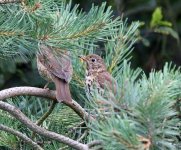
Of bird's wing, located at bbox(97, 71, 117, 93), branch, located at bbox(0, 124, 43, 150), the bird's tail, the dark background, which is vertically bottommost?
branch, located at bbox(0, 124, 43, 150)

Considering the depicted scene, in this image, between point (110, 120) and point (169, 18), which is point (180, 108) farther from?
point (169, 18)

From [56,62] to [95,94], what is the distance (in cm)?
131

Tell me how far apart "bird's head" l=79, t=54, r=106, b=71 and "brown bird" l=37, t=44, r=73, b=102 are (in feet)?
0.28

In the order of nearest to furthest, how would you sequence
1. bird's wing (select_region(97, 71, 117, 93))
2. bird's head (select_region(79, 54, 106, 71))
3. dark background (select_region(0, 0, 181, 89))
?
bird's wing (select_region(97, 71, 117, 93)) → bird's head (select_region(79, 54, 106, 71)) → dark background (select_region(0, 0, 181, 89))

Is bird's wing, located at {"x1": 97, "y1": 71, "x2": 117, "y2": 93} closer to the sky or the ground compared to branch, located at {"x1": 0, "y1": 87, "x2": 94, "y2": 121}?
closer to the sky

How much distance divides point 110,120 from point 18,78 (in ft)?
7.81

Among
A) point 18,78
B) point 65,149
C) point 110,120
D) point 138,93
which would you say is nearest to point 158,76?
point 138,93

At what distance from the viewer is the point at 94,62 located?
291cm

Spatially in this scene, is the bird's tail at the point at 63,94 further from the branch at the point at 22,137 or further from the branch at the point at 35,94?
the branch at the point at 22,137

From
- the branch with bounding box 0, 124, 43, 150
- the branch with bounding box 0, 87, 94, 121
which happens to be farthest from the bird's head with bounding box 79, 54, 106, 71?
the branch with bounding box 0, 124, 43, 150

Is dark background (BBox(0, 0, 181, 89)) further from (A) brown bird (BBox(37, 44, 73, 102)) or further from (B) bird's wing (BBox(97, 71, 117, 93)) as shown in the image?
(B) bird's wing (BBox(97, 71, 117, 93))

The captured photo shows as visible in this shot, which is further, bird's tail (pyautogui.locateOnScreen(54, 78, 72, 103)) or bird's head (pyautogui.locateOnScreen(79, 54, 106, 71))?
bird's head (pyautogui.locateOnScreen(79, 54, 106, 71))

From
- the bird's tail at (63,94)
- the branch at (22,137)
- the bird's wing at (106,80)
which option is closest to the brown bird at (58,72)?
the bird's tail at (63,94)

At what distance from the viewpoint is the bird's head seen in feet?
8.98
